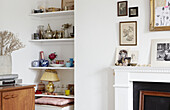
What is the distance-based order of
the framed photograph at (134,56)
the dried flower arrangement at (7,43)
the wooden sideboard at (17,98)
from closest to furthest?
1. the wooden sideboard at (17,98)
2. the framed photograph at (134,56)
3. the dried flower arrangement at (7,43)

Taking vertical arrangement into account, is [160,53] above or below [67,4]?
below

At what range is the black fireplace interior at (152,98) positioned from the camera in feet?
10.8

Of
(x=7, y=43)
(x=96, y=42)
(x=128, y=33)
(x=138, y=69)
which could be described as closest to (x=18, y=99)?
(x=7, y=43)

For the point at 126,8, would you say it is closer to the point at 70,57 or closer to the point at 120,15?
the point at 120,15

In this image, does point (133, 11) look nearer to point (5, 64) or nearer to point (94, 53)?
point (94, 53)

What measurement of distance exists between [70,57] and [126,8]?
133cm

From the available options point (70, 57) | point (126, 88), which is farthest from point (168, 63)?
point (70, 57)

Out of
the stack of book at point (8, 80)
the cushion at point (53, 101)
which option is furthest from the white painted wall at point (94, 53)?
the stack of book at point (8, 80)

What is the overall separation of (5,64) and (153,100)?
201cm

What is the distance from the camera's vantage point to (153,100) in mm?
3365

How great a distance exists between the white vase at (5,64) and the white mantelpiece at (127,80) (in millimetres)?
1426

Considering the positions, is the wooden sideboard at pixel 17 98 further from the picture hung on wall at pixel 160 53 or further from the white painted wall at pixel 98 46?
the picture hung on wall at pixel 160 53

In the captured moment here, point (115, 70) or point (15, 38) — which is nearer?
point (115, 70)

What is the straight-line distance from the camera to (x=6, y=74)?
3629 mm
